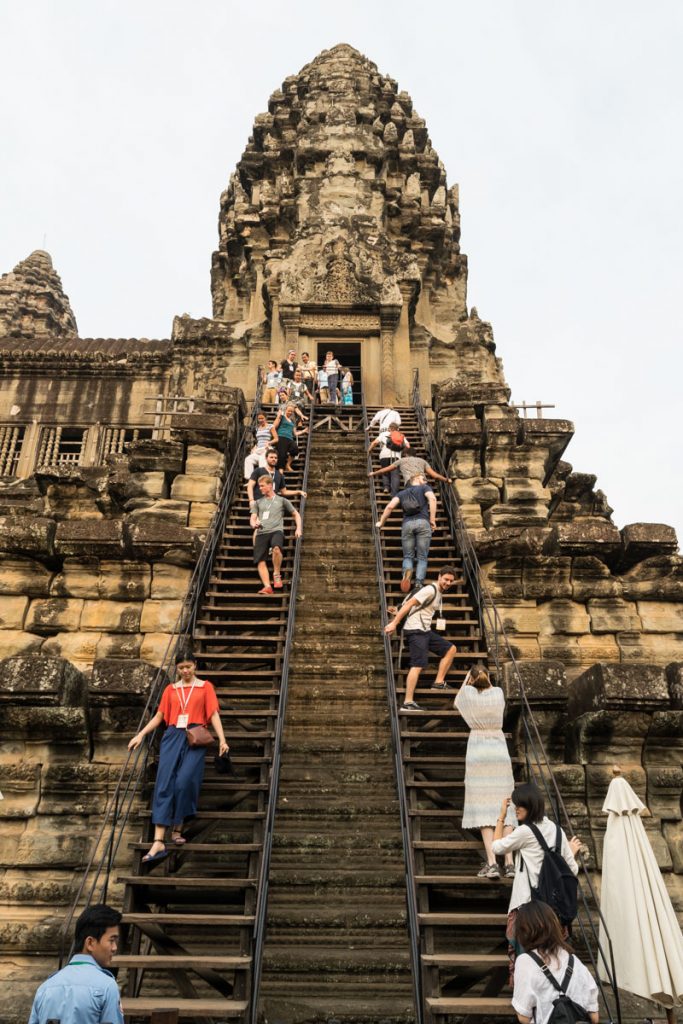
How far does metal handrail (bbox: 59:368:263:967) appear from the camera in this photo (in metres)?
5.79

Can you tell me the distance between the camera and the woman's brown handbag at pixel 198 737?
20.0 ft

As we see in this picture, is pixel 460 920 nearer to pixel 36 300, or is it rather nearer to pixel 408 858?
pixel 408 858

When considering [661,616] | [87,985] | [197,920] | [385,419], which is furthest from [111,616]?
[385,419]

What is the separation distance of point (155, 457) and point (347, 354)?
1072 cm

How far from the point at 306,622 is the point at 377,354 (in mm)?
11745

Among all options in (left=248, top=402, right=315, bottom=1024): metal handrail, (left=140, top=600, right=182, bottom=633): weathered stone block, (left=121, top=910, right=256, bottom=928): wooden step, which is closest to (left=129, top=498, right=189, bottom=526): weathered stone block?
(left=140, top=600, right=182, bottom=633): weathered stone block

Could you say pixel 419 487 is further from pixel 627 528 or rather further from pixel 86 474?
pixel 86 474

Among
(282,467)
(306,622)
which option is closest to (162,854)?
(306,622)

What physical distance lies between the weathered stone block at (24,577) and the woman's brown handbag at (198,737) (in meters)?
3.54

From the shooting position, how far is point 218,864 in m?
6.92

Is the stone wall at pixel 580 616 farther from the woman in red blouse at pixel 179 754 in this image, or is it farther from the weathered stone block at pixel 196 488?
the weathered stone block at pixel 196 488

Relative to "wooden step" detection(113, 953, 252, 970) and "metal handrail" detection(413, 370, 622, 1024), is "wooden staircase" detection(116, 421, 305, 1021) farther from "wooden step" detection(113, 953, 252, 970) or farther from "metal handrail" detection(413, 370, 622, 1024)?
"metal handrail" detection(413, 370, 622, 1024)

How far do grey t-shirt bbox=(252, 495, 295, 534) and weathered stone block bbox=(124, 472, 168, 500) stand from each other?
145cm

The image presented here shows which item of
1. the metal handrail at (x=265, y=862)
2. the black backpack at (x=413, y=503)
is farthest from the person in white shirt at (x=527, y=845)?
the black backpack at (x=413, y=503)
